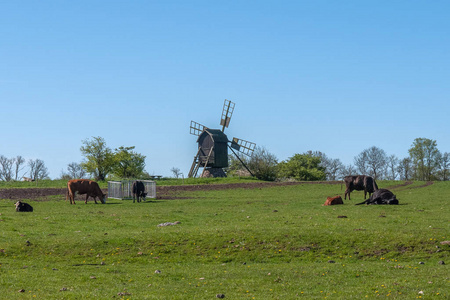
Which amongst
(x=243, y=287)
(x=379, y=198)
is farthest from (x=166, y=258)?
(x=379, y=198)

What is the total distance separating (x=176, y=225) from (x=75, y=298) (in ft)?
44.2

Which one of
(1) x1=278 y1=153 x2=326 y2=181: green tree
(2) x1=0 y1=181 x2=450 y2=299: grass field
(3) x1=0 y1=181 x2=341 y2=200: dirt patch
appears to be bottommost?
(2) x1=0 y1=181 x2=450 y2=299: grass field

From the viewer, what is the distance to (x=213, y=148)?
8856 cm

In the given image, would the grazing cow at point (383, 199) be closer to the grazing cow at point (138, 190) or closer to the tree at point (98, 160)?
the grazing cow at point (138, 190)

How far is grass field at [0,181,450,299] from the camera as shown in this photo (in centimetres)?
1247

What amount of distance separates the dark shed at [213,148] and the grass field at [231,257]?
59.8 metres

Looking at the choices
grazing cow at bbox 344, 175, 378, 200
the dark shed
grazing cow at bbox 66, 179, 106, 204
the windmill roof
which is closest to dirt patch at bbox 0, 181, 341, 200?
grazing cow at bbox 66, 179, 106, 204

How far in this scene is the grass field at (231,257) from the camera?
12473 millimetres

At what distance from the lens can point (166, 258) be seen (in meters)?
18.3

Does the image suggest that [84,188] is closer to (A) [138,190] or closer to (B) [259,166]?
(A) [138,190]

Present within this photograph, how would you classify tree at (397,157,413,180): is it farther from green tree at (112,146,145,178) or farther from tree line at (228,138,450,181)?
green tree at (112,146,145,178)

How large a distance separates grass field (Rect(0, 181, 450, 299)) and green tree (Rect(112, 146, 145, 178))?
211 feet

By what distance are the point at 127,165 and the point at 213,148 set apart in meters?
17.1

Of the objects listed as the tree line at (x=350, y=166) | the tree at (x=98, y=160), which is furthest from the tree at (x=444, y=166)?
the tree at (x=98, y=160)
